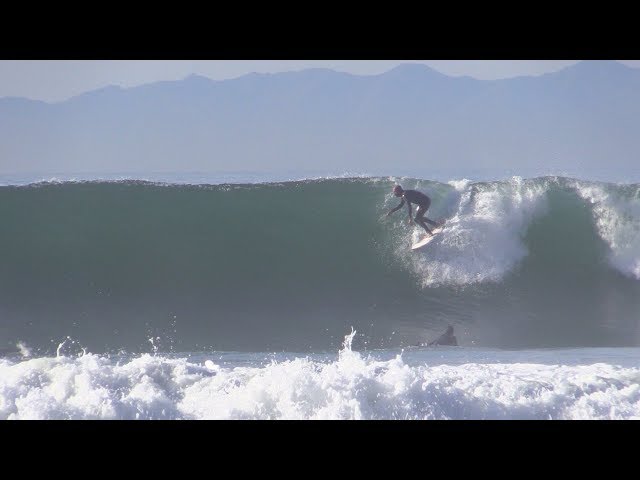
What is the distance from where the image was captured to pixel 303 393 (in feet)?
18.4

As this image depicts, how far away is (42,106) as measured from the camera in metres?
13.4

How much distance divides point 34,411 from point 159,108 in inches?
542

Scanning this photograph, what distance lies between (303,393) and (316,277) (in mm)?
4056

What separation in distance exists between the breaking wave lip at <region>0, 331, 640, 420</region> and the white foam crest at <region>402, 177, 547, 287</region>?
328cm

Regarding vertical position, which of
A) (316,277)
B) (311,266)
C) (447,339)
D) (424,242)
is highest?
(424,242)

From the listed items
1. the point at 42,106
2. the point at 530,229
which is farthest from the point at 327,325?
the point at 42,106

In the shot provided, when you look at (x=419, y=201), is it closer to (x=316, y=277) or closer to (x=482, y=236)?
(x=482, y=236)

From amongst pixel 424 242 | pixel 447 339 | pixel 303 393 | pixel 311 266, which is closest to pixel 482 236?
pixel 424 242

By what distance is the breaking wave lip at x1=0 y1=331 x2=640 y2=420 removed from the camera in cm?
555

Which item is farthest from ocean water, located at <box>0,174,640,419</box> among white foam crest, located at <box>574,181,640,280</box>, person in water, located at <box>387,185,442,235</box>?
person in water, located at <box>387,185,442,235</box>

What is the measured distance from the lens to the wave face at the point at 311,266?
8719mm

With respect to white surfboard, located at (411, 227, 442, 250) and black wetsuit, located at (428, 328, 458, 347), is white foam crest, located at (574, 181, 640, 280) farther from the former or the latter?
black wetsuit, located at (428, 328, 458, 347)
